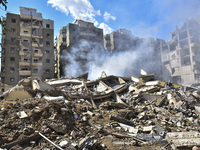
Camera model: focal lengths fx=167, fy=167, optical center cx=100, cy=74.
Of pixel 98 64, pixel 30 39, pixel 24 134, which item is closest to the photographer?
pixel 24 134

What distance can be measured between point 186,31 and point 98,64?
19.2m

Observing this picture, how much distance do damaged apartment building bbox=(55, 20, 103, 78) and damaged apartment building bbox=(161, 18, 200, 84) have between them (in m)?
15.8

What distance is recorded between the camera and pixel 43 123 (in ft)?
16.9

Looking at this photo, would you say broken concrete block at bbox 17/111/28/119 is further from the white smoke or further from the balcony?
the white smoke

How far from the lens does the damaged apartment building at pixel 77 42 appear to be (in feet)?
121

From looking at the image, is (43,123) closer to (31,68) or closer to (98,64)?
(31,68)

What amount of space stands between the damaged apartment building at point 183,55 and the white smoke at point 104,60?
532 centimetres

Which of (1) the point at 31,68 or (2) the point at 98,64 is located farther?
(2) the point at 98,64

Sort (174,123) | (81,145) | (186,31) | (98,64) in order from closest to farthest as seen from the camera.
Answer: (81,145) < (174,123) < (186,31) < (98,64)

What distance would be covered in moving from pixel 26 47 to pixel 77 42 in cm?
1085

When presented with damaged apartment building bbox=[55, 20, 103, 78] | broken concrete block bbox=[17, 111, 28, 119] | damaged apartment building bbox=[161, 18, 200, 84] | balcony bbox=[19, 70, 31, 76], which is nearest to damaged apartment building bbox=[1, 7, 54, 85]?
balcony bbox=[19, 70, 31, 76]

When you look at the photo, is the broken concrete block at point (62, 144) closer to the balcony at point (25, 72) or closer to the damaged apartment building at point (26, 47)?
the damaged apartment building at point (26, 47)

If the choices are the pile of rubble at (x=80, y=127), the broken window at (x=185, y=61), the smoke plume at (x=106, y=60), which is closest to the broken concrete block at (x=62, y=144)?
the pile of rubble at (x=80, y=127)

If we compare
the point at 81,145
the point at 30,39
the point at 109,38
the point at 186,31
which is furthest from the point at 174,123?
the point at 109,38
